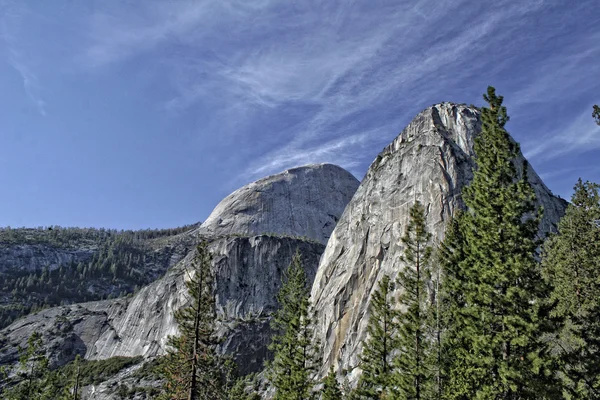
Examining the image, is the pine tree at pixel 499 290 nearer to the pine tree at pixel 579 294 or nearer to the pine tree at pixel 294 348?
the pine tree at pixel 579 294

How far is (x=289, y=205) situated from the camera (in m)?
160

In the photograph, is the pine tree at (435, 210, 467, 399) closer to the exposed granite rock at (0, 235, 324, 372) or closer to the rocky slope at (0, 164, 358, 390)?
the rocky slope at (0, 164, 358, 390)

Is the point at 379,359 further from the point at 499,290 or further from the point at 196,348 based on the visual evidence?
the point at 196,348

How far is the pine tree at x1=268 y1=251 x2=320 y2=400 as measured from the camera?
32844 millimetres

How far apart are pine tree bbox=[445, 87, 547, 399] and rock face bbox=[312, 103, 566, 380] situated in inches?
1205

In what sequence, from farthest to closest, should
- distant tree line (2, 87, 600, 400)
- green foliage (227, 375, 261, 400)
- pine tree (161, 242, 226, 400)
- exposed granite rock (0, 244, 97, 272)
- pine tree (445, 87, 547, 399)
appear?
1. exposed granite rock (0, 244, 97, 272)
2. green foliage (227, 375, 261, 400)
3. pine tree (161, 242, 226, 400)
4. distant tree line (2, 87, 600, 400)
5. pine tree (445, 87, 547, 399)

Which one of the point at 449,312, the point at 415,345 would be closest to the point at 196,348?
the point at 415,345

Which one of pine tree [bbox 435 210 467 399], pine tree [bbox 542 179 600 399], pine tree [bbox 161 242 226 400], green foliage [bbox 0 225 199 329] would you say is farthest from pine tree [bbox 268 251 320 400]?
green foliage [bbox 0 225 199 329]

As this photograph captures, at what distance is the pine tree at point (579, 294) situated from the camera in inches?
941

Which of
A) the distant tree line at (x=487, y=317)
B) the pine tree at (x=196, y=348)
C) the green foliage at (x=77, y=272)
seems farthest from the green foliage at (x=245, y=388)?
the green foliage at (x=77, y=272)

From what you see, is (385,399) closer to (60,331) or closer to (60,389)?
(60,389)

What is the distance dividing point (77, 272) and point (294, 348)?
152657 millimetres

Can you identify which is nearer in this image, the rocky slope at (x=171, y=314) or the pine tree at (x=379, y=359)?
the pine tree at (x=379, y=359)

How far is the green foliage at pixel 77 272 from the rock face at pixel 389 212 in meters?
111
